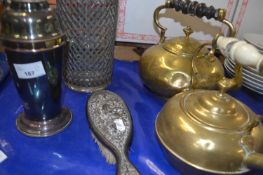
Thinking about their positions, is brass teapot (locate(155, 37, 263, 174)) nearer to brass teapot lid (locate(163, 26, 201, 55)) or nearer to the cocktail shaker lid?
brass teapot lid (locate(163, 26, 201, 55))

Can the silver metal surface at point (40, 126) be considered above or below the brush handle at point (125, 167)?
below

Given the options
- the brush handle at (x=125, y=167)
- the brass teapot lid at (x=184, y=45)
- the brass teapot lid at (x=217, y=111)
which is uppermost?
the brass teapot lid at (x=184, y=45)

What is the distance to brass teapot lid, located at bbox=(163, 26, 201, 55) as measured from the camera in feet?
1.87

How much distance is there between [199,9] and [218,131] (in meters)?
0.28

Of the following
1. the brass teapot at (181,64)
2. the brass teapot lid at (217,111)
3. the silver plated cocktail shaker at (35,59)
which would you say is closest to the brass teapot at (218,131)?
the brass teapot lid at (217,111)

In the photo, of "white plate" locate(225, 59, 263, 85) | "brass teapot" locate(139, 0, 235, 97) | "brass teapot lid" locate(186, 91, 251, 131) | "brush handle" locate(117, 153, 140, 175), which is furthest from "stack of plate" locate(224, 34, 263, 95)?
"brush handle" locate(117, 153, 140, 175)

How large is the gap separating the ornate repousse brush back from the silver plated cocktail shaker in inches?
5.5

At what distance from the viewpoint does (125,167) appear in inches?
16.3

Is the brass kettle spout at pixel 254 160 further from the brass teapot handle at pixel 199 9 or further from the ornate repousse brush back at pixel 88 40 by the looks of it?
the ornate repousse brush back at pixel 88 40

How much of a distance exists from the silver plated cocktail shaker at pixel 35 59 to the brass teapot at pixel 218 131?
221 millimetres

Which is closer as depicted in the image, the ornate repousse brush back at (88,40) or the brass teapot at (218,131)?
the brass teapot at (218,131)

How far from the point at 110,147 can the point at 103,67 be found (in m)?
0.26

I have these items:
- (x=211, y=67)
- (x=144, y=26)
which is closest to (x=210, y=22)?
(x=144, y=26)

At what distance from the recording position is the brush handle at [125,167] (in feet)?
1.33
